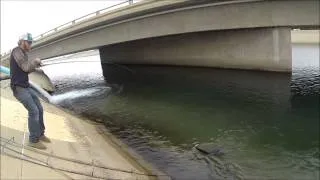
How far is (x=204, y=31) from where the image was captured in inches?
1293

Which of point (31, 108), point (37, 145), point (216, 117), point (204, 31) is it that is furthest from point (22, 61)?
point (204, 31)

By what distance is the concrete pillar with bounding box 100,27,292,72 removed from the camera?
98.4ft

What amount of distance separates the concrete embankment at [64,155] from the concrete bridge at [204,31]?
51.7ft

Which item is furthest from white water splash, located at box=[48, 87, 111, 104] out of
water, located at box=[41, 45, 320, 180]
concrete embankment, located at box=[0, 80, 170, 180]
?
concrete embankment, located at box=[0, 80, 170, 180]

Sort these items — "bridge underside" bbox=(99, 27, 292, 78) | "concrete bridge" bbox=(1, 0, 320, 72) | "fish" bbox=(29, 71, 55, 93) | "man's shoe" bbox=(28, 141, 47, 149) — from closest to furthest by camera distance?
"man's shoe" bbox=(28, 141, 47, 149) < "concrete bridge" bbox=(1, 0, 320, 72) < "bridge underside" bbox=(99, 27, 292, 78) < "fish" bbox=(29, 71, 55, 93)

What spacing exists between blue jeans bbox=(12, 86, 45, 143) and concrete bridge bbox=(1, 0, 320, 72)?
19921 mm

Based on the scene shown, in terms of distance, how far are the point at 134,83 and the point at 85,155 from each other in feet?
74.6

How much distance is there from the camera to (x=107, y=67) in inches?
1923

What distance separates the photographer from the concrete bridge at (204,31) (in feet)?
93.1

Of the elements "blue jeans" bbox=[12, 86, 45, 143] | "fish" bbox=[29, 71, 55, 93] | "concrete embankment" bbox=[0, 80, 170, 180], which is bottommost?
"concrete embankment" bbox=[0, 80, 170, 180]

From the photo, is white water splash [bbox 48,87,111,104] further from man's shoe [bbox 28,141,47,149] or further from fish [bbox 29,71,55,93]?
man's shoe [bbox 28,141,47,149]

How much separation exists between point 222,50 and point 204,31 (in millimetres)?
2690

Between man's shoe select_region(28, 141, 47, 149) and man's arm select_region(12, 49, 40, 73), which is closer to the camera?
man's arm select_region(12, 49, 40, 73)

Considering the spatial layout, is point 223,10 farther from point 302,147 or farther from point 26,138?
point 26,138
